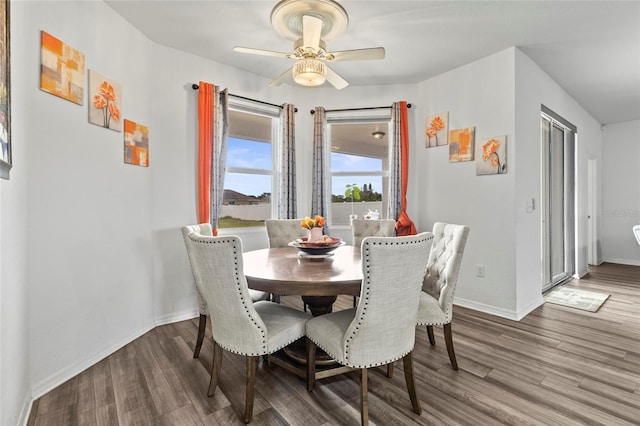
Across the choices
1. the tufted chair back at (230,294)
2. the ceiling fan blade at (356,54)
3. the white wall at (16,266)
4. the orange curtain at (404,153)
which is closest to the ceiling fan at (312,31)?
the ceiling fan blade at (356,54)

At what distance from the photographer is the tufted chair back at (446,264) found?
1.99 meters

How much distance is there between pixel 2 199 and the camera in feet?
4.22

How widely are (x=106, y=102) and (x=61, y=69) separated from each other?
36cm

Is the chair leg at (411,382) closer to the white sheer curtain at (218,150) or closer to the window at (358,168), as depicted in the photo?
the white sheer curtain at (218,150)

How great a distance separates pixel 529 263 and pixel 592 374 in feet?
4.50

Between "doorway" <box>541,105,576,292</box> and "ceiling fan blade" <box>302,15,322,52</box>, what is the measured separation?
3.01 meters

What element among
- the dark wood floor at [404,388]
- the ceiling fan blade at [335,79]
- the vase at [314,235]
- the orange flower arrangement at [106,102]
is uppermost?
the ceiling fan blade at [335,79]

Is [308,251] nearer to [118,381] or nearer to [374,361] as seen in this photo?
[374,361]

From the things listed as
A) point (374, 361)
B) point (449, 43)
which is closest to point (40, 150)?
point (374, 361)

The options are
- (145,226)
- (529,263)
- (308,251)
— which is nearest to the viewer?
(308,251)

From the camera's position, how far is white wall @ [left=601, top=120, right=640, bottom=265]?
5.57 meters

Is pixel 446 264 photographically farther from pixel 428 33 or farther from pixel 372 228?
pixel 428 33

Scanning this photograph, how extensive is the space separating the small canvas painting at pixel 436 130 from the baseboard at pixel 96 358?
10.8 feet

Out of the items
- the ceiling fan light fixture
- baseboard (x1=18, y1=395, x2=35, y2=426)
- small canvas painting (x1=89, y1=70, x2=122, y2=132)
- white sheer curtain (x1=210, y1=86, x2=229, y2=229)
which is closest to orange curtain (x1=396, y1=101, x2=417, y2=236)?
the ceiling fan light fixture
